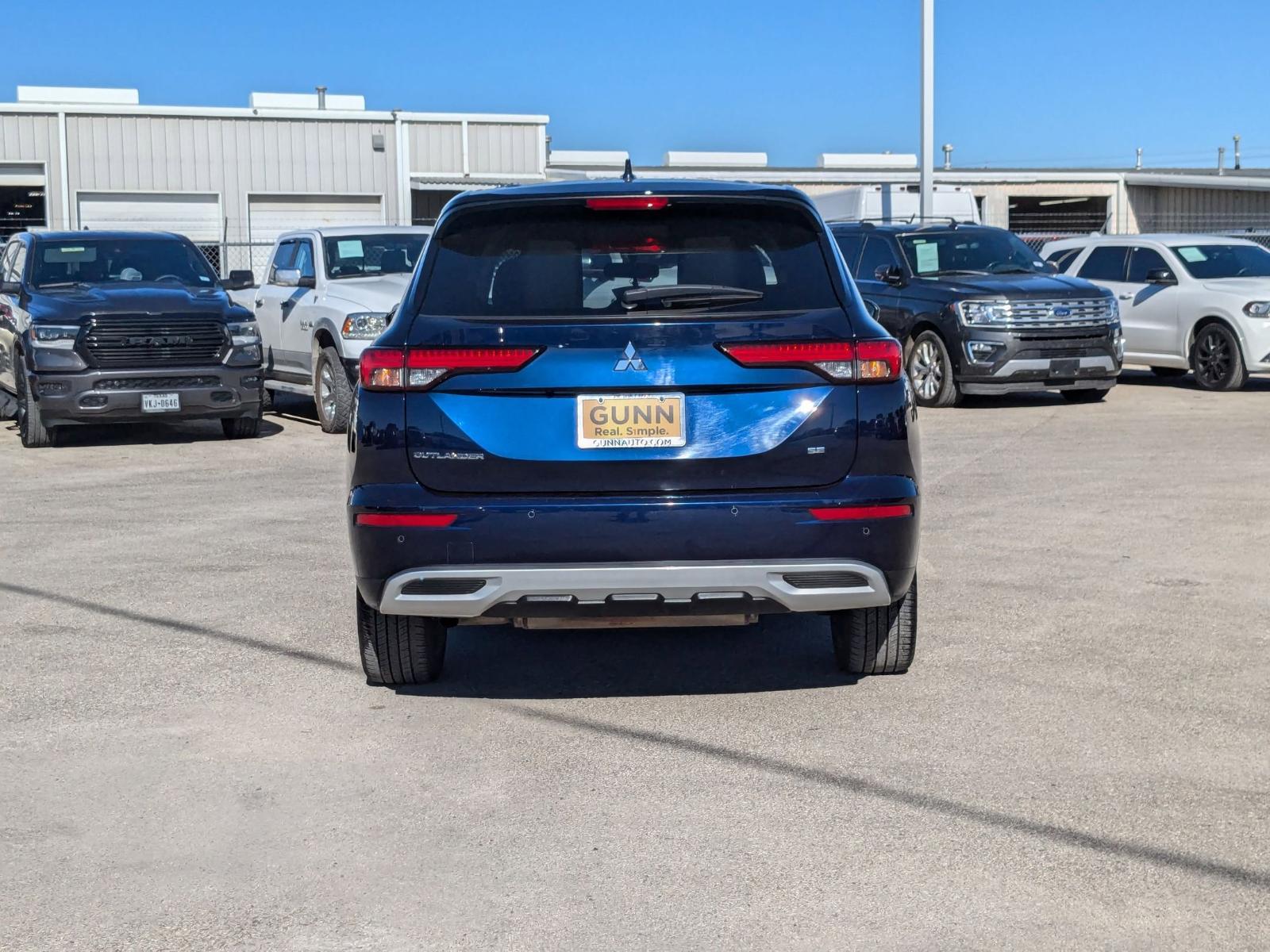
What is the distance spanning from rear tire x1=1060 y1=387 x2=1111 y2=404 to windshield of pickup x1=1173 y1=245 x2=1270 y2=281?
1.93 meters

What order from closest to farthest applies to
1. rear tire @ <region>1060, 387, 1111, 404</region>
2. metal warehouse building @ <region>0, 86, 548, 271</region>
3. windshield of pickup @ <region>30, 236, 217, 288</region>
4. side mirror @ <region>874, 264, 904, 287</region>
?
1. windshield of pickup @ <region>30, 236, 217, 288</region>
2. side mirror @ <region>874, 264, 904, 287</region>
3. rear tire @ <region>1060, 387, 1111, 404</region>
4. metal warehouse building @ <region>0, 86, 548, 271</region>

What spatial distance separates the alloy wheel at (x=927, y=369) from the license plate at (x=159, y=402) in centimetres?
722

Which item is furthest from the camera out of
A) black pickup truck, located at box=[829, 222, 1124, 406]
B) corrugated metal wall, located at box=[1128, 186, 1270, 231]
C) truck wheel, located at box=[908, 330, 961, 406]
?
corrugated metal wall, located at box=[1128, 186, 1270, 231]

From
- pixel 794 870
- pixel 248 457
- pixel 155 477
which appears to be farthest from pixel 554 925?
pixel 248 457

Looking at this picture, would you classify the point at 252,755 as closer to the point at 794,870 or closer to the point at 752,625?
the point at 794,870

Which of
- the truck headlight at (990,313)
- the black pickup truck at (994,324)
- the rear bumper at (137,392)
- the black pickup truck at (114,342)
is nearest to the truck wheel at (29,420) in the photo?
the black pickup truck at (114,342)

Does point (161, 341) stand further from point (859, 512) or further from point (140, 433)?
point (859, 512)

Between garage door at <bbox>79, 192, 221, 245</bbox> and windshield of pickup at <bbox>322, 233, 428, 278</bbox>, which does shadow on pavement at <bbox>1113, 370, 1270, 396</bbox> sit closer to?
windshield of pickup at <bbox>322, 233, 428, 278</bbox>

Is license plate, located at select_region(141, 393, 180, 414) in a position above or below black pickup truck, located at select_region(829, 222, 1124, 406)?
below

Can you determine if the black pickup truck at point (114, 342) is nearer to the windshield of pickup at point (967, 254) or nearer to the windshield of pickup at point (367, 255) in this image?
the windshield of pickup at point (367, 255)

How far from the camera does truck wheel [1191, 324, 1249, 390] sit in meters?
17.6

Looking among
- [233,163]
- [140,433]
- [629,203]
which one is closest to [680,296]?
[629,203]

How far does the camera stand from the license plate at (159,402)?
45.4 feet

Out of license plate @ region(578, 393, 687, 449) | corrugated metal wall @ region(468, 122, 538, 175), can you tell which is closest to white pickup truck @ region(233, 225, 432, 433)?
license plate @ region(578, 393, 687, 449)
